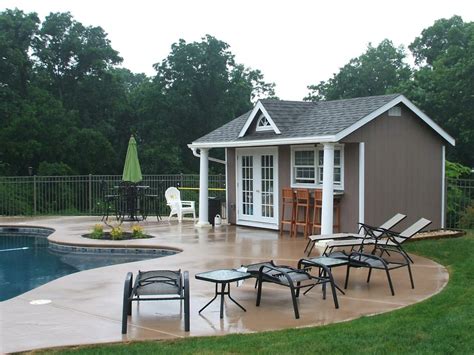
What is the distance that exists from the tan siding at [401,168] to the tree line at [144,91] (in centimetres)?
1349

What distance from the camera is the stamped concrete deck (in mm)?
6531

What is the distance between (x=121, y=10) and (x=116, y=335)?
24.9ft

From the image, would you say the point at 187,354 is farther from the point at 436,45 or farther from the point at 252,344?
the point at 436,45

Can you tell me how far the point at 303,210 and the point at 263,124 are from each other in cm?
268

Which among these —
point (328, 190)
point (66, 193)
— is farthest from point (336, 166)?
point (66, 193)

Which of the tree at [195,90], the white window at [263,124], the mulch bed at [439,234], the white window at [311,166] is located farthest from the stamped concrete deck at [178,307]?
the tree at [195,90]

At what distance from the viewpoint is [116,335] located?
6426mm

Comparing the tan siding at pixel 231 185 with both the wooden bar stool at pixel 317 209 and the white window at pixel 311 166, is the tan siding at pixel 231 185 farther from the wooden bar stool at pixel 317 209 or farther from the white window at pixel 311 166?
the wooden bar stool at pixel 317 209

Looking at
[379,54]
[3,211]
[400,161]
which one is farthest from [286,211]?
[379,54]

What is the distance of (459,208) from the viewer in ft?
64.0

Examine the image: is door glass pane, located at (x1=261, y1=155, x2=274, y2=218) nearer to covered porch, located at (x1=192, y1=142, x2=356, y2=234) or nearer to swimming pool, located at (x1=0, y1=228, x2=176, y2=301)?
covered porch, located at (x1=192, y1=142, x2=356, y2=234)

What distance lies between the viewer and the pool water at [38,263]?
36.6 feet

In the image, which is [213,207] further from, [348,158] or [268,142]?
[348,158]

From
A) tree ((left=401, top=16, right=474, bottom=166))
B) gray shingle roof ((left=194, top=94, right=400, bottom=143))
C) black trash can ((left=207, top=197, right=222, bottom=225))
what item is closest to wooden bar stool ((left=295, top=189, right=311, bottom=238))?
gray shingle roof ((left=194, top=94, right=400, bottom=143))
